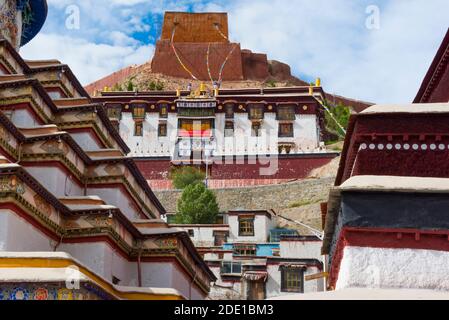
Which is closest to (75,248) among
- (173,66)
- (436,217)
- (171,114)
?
(436,217)

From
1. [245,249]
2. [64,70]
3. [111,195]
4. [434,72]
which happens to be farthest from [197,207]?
[434,72]

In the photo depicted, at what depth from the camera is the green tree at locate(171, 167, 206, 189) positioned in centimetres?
4912

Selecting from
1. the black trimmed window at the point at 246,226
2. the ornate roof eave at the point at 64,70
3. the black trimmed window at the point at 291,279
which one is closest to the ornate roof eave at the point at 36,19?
the ornate roof eave at the point at 64,70

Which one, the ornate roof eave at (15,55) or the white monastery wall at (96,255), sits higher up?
the ornate roof eave at (15,55)

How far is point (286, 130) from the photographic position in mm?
52219

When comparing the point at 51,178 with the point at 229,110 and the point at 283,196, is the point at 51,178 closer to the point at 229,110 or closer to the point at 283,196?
the point at 283,196

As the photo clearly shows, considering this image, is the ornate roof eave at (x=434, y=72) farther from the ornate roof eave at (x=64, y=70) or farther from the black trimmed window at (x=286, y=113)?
the black trimmed window at (x=286, y=113)

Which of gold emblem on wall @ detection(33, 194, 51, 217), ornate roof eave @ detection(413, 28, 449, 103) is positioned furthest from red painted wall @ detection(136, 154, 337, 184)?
gold emblem on wall @ detection(33, 194, 51, 217)

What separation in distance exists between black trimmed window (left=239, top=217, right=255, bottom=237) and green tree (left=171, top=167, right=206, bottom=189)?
9037 mm

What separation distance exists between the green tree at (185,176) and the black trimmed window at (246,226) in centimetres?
904

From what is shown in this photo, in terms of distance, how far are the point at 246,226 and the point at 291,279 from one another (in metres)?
8.35

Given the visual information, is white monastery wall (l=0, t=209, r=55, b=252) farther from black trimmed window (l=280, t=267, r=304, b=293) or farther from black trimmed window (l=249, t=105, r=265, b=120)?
black trimmed window (l=249, t=105, r=265, b=120)

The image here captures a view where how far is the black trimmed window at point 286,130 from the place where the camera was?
52.1m
